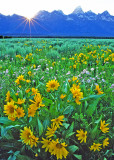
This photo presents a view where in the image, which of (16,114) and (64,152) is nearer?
(64,152)

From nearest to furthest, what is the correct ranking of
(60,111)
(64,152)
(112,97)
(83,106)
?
(64,152) → (60,111) → (83,106) → (112,97)

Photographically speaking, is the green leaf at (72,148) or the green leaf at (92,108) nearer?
the green leaf at (72,148)

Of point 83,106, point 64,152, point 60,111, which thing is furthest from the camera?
point 83,106

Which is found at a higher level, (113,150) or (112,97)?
(112,97)

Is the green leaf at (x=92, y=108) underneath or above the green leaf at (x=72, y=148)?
above

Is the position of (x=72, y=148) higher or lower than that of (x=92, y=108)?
lower

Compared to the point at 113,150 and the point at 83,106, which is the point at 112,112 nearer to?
the point at 83,106

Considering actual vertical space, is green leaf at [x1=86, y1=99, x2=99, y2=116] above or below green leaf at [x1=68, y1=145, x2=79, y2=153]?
above

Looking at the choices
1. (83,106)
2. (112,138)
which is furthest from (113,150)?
(83,106)

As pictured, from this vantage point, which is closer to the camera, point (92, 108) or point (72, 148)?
point (72, 148)

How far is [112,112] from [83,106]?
38 centimetres

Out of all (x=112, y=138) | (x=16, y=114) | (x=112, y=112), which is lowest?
(x=112, y=138)

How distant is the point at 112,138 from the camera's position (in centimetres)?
160

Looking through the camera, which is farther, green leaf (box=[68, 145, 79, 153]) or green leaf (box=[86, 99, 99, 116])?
green leaf (box=[86, 99, 99, 116])
